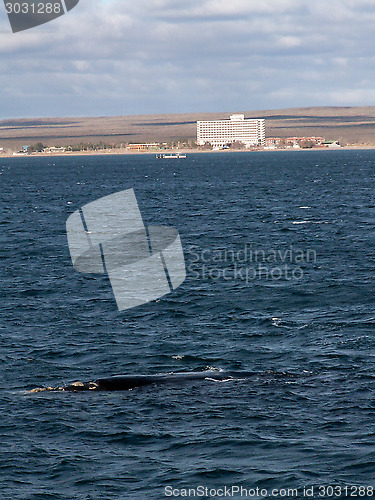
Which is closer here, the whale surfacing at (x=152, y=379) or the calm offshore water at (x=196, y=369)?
the calm offshore water at (x=196, y=369)

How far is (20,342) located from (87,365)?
15.6 feet

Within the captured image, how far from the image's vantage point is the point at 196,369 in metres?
28.2

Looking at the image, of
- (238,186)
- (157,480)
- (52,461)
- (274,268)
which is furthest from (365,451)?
(238,186)

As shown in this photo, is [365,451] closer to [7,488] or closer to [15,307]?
[7,488]

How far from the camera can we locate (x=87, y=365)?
29000 millimetres

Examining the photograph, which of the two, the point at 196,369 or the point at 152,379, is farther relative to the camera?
the point at 196,369

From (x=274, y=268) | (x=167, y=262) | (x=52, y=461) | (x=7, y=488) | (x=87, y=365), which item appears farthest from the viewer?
(x=167, y=262)

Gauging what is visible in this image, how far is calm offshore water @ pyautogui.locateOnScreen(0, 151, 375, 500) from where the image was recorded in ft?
65.4

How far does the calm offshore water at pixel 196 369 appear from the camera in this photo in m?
19.9

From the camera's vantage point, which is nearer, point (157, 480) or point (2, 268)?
point (157, 480)

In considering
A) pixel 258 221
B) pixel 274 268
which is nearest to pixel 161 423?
pixel 274 268

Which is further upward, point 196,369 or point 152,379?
point 152,379

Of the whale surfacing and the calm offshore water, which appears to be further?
the whale surfacing

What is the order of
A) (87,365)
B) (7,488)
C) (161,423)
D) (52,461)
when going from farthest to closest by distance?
1. (87,365)
2. (161,423)
3. (52,461)
4. (7,488)
